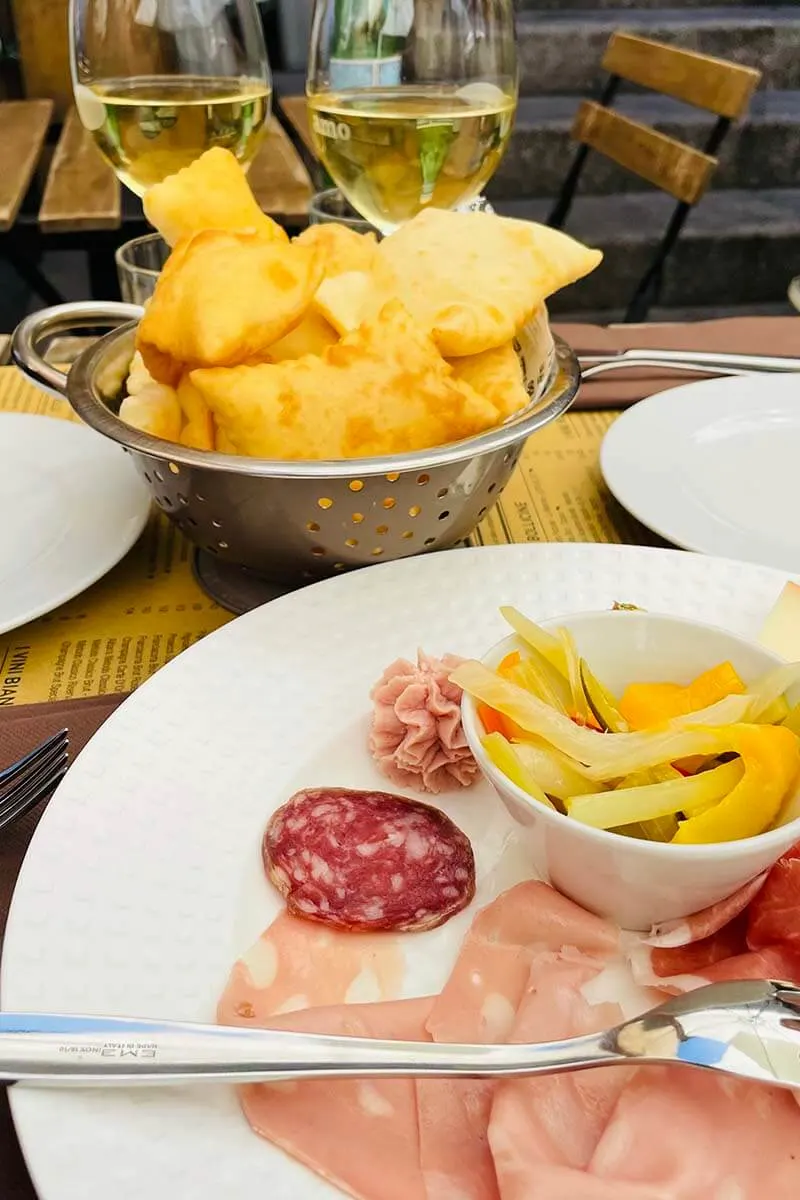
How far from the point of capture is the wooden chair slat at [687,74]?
1.69 m

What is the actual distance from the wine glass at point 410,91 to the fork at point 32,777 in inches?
25.2

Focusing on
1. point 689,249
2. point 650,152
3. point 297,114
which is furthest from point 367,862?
point 689,249

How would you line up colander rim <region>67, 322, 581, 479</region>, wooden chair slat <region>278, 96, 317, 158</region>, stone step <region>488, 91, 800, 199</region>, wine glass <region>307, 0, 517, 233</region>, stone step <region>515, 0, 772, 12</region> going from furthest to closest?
stone step <region>515, 0, 772, 12</region>, stone step <region>488, 91, 800, 199</region>, wooden chair slat <region>278, 96, 317, 158</region>, wine glass <region>307, 0, 517, 233</region>, colander rim <region>67, 322, 581, 479</region>

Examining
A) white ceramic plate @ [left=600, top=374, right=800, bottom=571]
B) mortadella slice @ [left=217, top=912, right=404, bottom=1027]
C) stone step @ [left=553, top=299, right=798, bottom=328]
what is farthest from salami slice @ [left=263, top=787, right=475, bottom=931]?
stone step @ [left=553, top=299, right=798, bottom=328]

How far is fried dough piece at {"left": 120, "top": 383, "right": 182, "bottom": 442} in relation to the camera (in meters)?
0.66

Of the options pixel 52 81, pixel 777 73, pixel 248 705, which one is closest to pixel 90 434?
pixel 248 705

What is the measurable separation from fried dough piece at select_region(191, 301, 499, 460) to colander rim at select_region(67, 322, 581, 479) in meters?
0.02

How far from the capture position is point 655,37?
3529mm

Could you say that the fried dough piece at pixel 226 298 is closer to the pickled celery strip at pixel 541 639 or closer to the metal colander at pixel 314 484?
the metal colander at pixel 314 484

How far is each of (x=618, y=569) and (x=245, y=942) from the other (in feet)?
1.25

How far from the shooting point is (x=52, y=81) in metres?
3.12

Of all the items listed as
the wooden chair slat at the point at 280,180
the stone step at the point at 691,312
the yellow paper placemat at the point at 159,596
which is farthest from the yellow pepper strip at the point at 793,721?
the stone step at the point at 691,312

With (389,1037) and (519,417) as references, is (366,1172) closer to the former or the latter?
(389,1037)

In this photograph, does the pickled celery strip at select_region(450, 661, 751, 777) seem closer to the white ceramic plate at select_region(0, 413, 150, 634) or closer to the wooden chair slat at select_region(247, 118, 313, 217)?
the white ceramic plate at select_region(0, 413, 150, 634)
